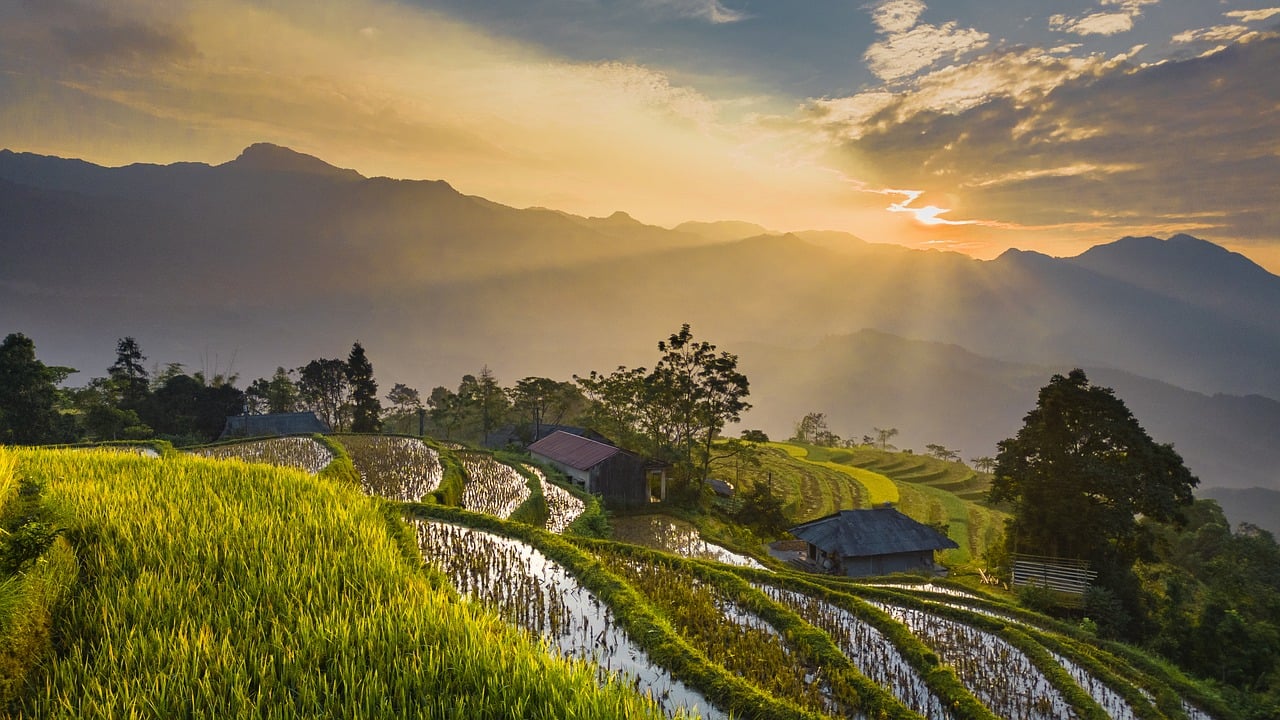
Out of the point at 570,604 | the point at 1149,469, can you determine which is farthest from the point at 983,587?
the point at 570,604

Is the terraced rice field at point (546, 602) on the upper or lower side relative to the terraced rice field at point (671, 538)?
upper

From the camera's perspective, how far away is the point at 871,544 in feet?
91.9

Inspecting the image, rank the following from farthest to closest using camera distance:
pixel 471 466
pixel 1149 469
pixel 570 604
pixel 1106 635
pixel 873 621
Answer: pixel 471 466
pixel 1149 469
pixel 1106 635
pixel 873 621
pixel 570 604

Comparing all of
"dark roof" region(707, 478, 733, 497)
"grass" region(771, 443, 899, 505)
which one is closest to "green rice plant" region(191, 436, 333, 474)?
"dark roof" region(707, 478, 733, 497)

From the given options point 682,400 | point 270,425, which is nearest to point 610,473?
point 682,400

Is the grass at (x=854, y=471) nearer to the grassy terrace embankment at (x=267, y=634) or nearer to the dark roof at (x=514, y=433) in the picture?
the dark roof at (x=514, y=433)

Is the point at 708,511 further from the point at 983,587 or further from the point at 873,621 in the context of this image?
the point at 873,621

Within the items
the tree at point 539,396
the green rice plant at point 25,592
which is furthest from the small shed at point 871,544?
the tree at point 539,396

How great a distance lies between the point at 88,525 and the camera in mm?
7543

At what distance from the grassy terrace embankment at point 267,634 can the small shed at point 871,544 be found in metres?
24.3

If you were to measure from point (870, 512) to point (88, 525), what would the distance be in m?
29.7

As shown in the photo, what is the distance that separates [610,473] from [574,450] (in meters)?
4.26

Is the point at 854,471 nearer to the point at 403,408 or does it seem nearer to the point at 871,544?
the point at 871,544

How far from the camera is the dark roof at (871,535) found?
91.5 feet
